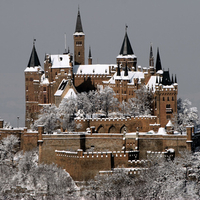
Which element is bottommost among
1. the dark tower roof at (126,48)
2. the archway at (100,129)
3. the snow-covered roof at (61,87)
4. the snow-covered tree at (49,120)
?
the archway at (100,129)

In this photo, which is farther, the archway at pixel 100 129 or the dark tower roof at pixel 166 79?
the dark tower roof at pixel 166 79

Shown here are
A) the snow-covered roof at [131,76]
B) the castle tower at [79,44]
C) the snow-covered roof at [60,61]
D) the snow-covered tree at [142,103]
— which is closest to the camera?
the snow-covered tree at [142,103]

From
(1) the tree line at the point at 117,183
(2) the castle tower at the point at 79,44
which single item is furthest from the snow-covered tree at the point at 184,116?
(2) the castle tower at the point at 79,44

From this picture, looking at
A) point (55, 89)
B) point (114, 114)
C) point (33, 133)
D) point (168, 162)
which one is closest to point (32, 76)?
point (55, 89)

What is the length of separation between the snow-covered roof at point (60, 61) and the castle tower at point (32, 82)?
295 cm

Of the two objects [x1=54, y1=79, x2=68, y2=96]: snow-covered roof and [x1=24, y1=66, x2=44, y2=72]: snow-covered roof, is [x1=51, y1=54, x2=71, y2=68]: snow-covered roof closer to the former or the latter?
[x1=24, y1=66, x2=44, y2=72]: snow-covered roof

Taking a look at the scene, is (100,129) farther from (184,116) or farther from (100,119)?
(184,116)

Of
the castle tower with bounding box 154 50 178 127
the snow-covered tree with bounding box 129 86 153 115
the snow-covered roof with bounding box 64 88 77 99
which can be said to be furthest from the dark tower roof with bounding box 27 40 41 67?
the castle tower with bounding box 154 50 178 127

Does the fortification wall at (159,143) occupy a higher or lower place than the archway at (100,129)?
lower

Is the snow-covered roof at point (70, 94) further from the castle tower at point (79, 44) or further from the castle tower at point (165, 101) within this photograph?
the castle tower at point (79, 44)

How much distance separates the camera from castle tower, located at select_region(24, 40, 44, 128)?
164250mm

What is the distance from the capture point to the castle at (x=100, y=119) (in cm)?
12497

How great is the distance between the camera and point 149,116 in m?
139

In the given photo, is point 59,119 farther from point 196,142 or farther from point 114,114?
point 196,142
